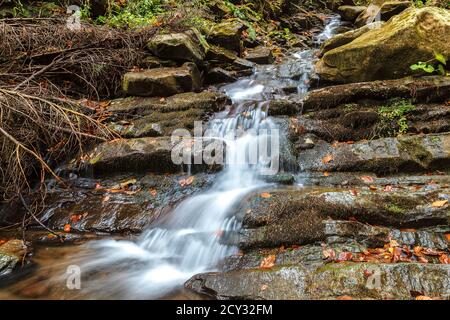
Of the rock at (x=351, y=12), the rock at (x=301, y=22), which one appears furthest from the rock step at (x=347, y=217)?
the rock at (x=351, y=12)

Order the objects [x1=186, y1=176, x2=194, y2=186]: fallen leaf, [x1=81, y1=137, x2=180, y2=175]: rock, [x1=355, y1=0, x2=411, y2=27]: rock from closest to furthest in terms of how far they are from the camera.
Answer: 1. [x1=186, y1=176, x2=194, y2=186]: fallen leaf
2. [x1=81, y1=137, x2=180, y2=175]: rock
3. [x1=355, y1=0, x2=411, y2=27]: rock

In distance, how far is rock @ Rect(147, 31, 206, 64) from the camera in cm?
759

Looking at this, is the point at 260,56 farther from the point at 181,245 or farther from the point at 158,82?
the point at 181,245

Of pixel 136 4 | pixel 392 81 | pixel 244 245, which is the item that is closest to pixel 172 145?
pixel 244 245

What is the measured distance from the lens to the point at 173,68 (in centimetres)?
748

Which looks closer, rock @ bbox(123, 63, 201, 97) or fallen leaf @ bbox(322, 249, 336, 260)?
fallen leaf @ bbox(322, 249, 336, 260)

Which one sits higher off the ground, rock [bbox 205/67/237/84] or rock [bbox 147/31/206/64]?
rock [bbox 147/31/206/64]

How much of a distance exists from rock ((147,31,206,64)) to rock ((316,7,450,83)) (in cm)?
354

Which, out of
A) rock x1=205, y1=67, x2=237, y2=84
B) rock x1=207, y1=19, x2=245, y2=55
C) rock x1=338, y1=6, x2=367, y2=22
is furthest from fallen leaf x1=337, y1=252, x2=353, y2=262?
rock x1=338, y1=6, x2=367, y2=22

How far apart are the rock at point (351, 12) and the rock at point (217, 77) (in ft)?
29.5

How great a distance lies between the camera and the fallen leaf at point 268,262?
3318mm

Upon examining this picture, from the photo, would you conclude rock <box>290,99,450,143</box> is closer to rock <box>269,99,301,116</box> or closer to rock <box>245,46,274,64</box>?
rock <box>269,99,301,116</box>

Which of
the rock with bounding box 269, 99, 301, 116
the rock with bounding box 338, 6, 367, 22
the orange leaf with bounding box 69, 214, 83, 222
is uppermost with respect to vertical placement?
the rock with bounding box 338, 6, 367, 22

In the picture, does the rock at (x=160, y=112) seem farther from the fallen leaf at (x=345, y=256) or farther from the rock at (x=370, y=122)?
the fallen leaf at (x=345, y=256)
